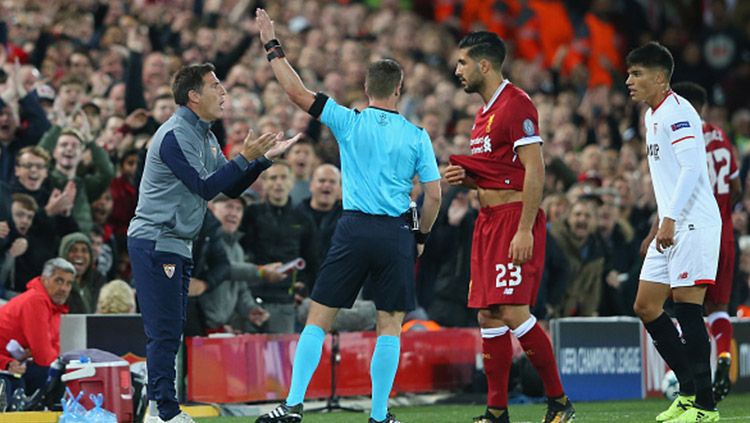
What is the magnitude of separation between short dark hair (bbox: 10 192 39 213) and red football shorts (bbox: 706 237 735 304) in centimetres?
571

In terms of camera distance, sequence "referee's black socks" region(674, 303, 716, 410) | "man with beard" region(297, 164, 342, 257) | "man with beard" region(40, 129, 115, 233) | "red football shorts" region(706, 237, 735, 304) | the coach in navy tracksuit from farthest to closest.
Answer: "man with beard" region(297, 164, 342, 257) < "man with beard" region(40, 129, 115, 233) < "red football shorts" region(706, 237, 735, 304) < "referee's black socks" region(674, 303, 716, 410) < the coach in navy tracksuit

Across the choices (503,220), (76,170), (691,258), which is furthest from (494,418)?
(76,170)

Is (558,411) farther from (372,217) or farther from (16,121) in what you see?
(16,121)

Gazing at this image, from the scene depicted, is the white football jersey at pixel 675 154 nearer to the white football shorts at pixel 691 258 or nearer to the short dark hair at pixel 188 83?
the white football shorts at pixel 691 258

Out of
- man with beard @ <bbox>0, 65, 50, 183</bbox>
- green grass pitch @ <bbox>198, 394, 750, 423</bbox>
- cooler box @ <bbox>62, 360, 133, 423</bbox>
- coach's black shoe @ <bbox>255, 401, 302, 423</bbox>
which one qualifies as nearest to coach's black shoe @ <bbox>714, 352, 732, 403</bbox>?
green grass pitch @ <bbox>198, 394, 750, 423</bbox>

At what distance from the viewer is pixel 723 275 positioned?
12.3 meters

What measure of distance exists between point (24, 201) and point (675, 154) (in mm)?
5791

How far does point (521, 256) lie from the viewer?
31.7 ft

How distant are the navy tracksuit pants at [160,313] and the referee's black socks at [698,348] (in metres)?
3.46

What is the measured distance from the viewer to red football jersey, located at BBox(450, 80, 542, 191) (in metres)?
9.80

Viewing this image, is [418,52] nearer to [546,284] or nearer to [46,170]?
[546,284]

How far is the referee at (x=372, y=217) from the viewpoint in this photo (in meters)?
9.67

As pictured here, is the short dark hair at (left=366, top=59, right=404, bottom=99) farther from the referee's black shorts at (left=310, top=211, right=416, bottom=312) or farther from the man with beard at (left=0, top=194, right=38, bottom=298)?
the man with beard at (left=0, top=194, right=38, bottom=298)

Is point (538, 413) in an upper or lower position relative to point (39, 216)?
lower
